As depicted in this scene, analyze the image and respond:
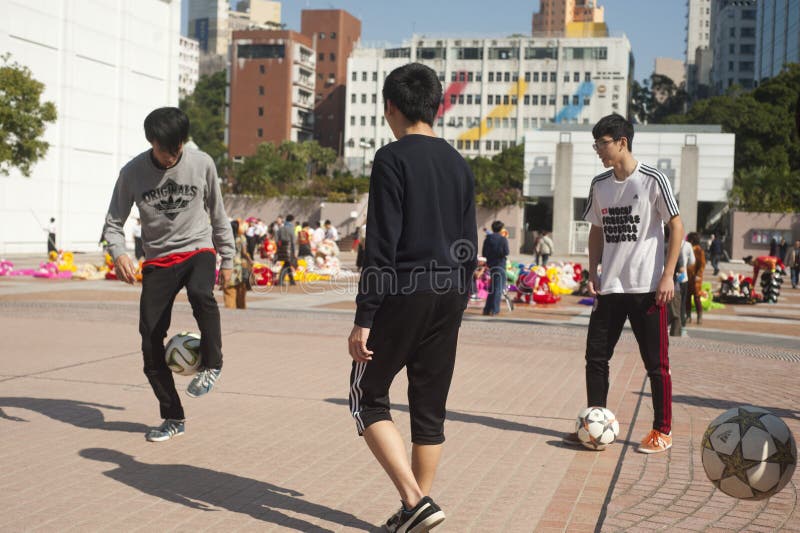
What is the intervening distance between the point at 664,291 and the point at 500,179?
68109 mm

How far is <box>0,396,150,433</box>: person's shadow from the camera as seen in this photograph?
606 centimetres

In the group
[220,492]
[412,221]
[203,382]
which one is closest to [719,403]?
[203,382]

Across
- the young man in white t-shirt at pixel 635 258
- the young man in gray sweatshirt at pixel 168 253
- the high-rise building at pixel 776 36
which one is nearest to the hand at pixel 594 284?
the young man in white t-shirt at pixel 635 258

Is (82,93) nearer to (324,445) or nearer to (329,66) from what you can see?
(324,445)

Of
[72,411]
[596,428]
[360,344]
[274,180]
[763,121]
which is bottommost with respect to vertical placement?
[72,411]

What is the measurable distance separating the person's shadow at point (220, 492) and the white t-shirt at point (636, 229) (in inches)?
94.7

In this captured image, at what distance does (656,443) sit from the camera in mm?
5711

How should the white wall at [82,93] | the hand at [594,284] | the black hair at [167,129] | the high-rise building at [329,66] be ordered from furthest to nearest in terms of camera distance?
the high-rise building at [329,66]
the white wall at [82,93]
the hand at [594,284]
the black hair at [167,129]

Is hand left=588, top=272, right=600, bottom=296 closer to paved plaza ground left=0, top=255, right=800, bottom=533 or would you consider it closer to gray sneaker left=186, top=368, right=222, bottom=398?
paved plaza ground left=0, top=255, right=800, bottom=533

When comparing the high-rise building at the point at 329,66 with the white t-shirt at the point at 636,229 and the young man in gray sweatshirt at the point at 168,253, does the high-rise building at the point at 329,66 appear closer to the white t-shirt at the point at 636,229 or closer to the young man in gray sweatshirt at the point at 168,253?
the young man in gray sweatshirt at the point at 168,253

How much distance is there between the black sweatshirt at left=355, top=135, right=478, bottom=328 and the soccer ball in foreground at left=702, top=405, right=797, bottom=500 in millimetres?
1320

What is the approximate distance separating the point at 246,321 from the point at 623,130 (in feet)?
28.6

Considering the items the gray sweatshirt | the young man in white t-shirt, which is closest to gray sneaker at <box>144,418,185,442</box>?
the gray sweatshirt

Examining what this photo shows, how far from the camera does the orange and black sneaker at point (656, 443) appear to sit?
5.68 m
